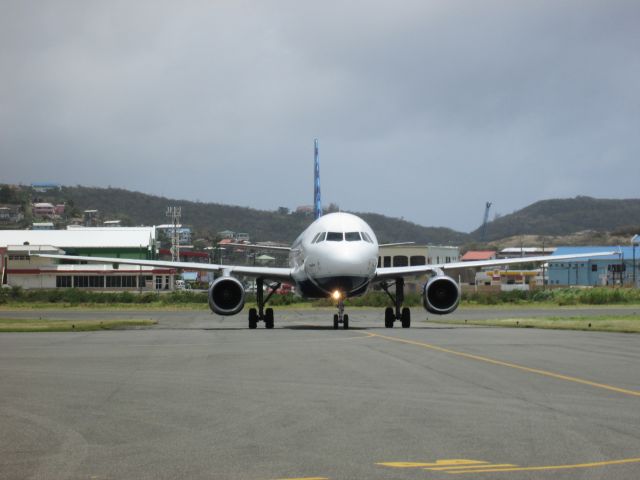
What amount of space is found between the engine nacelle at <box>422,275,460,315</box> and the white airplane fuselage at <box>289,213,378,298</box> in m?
2.16

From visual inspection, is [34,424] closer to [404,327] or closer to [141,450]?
[141,450]

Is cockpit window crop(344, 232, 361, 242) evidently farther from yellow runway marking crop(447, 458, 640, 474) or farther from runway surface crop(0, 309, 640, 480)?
yellow runway marking crop(447, 458, 640, 474)

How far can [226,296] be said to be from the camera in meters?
35.6

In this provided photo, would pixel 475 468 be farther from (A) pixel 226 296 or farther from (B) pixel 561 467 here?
(A) pixel 226 296

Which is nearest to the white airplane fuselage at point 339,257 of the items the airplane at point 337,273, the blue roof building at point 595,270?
the airplane at point 337,273

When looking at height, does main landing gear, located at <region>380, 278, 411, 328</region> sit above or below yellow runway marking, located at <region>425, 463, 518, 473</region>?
above

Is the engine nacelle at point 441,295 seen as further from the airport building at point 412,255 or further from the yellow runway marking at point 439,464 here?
the airport building at point 412,255

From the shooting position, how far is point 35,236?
143375mm

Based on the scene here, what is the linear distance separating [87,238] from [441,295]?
110679 millimetres

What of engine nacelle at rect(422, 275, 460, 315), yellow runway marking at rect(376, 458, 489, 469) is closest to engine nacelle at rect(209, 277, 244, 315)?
engine nacelle at rect(422, 275, 460, 315)

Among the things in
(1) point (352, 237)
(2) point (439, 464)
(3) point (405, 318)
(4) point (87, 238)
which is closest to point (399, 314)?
(3) point (405, 318)

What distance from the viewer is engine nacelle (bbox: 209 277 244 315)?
3528 cm

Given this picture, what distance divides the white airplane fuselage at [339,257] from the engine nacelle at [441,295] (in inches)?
84.9

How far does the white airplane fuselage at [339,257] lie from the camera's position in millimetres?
33250
